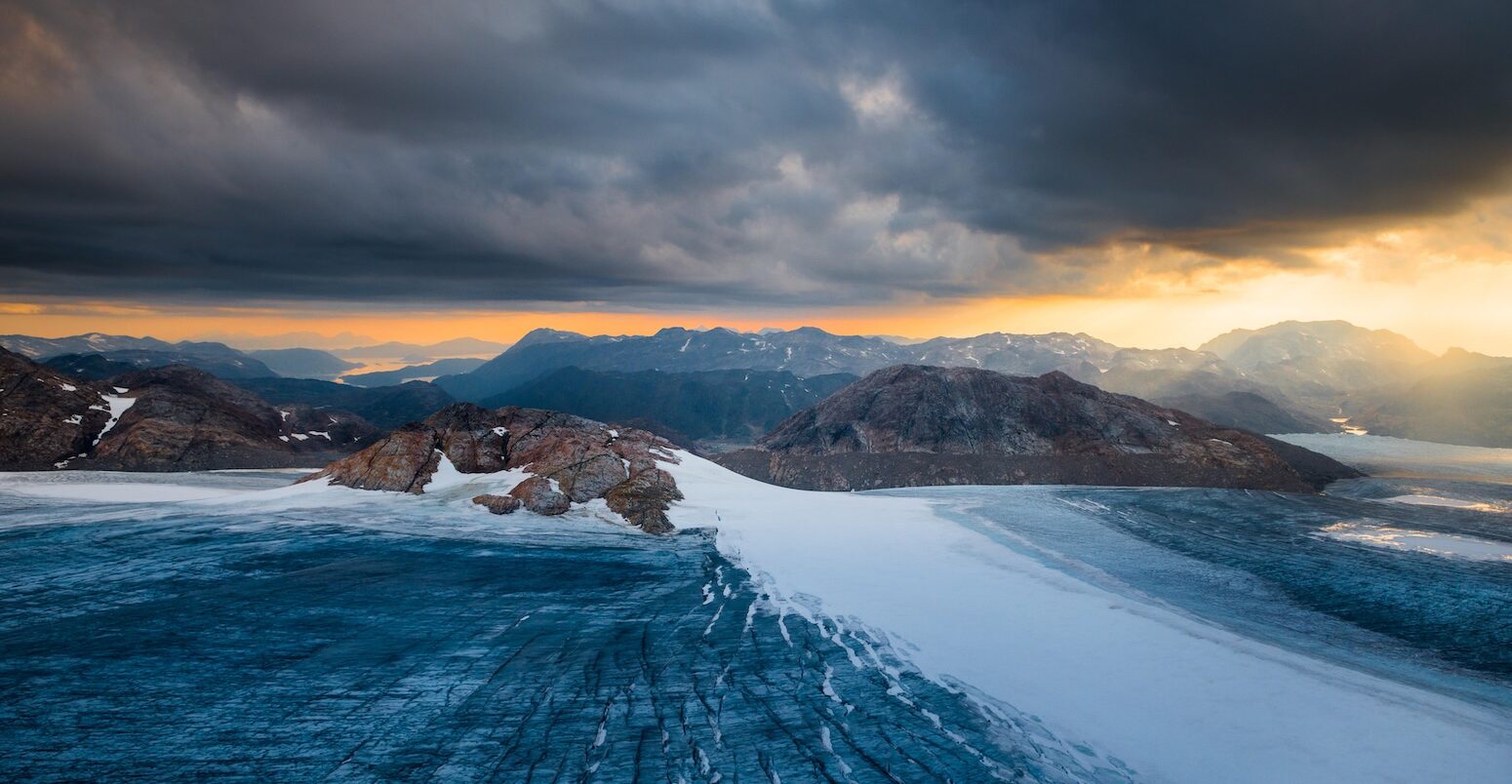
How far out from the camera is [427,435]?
1972 inches

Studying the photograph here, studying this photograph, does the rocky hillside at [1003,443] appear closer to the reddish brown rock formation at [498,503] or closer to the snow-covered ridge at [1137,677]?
the reddish brown rock formation at [498,503]

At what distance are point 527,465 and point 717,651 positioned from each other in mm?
31112

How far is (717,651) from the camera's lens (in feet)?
65.4

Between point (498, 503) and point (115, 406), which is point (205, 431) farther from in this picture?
point (498, 503)

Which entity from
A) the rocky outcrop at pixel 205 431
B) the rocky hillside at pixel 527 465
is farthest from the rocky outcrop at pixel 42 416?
the rocky hillside at pixel 527 465

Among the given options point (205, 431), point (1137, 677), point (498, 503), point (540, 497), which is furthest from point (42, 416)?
point (1137, 677)

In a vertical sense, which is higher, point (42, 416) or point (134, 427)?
point (42, 416)

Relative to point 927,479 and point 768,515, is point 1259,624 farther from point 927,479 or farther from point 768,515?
point 927,479

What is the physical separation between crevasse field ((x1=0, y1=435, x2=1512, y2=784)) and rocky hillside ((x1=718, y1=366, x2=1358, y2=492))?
64.7 m

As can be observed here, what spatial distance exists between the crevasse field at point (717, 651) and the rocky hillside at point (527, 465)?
2209mm

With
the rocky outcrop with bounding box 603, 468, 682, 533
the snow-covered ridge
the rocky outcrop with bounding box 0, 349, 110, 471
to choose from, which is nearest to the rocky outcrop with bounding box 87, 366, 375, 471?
the rocky outcrop with bounding box 0, 349, 110, 471

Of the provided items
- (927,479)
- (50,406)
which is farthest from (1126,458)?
(50,406)

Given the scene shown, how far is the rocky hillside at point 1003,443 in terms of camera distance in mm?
101750

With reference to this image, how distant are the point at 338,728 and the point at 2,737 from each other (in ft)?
22.6
